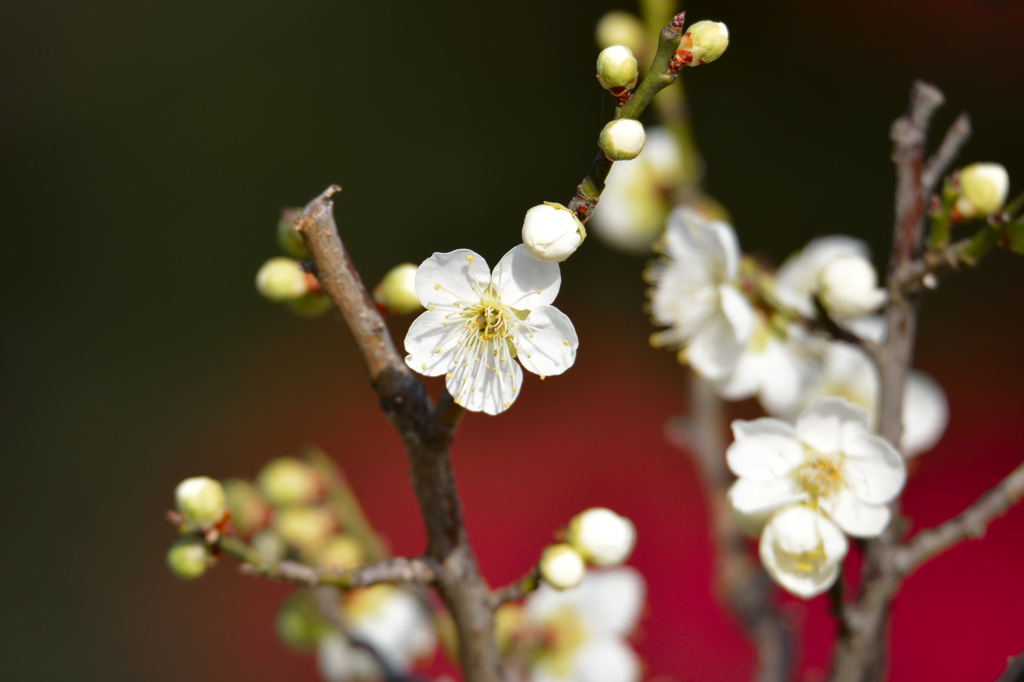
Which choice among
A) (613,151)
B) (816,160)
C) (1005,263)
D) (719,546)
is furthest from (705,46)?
(1005,263)

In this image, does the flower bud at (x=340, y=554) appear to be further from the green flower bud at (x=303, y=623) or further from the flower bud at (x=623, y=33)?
the flower bud at (x=623, y=33)

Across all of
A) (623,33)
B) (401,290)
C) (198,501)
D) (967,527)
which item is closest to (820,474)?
(967,527)

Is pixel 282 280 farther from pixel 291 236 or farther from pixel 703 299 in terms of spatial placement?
pixel 703 299

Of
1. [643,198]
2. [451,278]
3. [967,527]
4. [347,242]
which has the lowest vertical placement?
[967,527]

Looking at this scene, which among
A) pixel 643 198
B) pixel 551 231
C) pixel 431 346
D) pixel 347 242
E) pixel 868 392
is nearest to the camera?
pixel 551 231

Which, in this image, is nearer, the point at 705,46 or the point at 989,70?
the point at 705,46

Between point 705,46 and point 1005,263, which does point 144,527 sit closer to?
point 705,46
